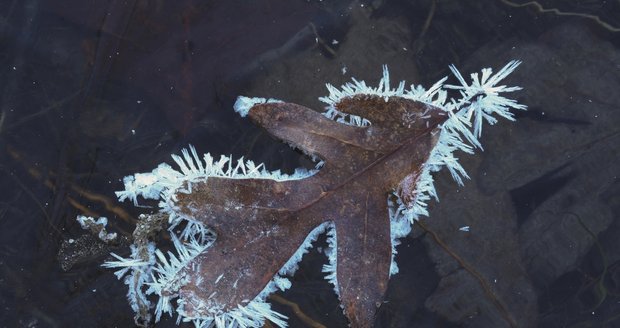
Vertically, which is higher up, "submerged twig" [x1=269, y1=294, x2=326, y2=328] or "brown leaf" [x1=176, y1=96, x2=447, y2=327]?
"brown leaf" [x1=176, y1=96, x2=447, y2=327]

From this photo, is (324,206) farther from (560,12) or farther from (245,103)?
(560,12)

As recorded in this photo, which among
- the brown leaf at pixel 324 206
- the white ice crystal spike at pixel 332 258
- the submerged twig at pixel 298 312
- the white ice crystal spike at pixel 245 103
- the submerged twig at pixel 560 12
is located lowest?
the submerged twig at pixel 298 312

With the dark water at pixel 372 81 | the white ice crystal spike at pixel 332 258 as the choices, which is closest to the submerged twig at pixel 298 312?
the dark water at pixel 372 81

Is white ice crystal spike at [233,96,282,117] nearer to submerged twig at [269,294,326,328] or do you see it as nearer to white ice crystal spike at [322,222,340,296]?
white ice crystal spike at [322,222,340,296]

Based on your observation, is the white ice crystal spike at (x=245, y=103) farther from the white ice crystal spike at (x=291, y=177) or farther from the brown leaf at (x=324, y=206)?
the brown leaf at (x=324, y=206)

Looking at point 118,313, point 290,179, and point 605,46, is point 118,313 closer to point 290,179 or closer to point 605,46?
point 290,179

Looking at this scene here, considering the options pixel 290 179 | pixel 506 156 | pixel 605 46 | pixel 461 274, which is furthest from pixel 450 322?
pixel 605 46

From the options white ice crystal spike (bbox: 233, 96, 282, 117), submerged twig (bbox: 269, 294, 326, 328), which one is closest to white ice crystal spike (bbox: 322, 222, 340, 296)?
submerged twig (bbox: 269, 294, 326, 328)

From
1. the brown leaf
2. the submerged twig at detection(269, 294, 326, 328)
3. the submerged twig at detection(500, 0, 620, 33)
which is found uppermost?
the submerged twig at detection(500, 0, 620, 33)

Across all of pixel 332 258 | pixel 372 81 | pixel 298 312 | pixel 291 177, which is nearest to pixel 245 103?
pixel 291 177
